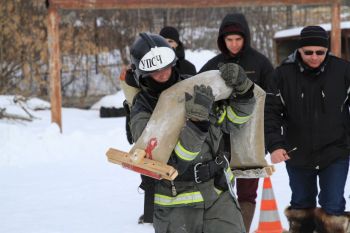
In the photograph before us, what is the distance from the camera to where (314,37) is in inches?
172

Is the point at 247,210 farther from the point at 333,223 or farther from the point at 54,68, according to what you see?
the point at 54,68

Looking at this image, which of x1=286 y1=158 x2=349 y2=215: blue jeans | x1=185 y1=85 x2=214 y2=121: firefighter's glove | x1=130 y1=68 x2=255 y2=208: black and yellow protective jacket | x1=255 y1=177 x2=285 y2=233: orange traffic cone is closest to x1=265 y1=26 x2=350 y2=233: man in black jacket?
x1=286 y1=158 x2=349 y2=215: blue jeans

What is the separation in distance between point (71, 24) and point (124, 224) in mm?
9852

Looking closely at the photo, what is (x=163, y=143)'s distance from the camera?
10.6 ft

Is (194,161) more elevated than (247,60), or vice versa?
(247,60)

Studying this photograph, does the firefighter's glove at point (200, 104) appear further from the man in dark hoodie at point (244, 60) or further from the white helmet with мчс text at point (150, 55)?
→ the man in dark hoodie at point (244, 60)

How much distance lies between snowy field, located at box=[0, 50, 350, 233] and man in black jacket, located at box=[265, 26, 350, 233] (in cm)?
115

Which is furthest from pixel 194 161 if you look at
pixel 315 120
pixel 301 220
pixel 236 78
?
pixel 301 220

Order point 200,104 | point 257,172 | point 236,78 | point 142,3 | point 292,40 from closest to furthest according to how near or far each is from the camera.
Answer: point 200,104, point 236,78, point 257,172, point 142,3, point 292,40

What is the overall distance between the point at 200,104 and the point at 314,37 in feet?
5.22

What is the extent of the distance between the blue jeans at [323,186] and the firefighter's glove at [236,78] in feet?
4.62

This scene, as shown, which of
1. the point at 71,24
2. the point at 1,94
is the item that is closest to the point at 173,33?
the point at 1,94

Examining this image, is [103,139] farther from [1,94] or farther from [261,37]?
[261,37]

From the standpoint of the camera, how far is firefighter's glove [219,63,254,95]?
3.33m
